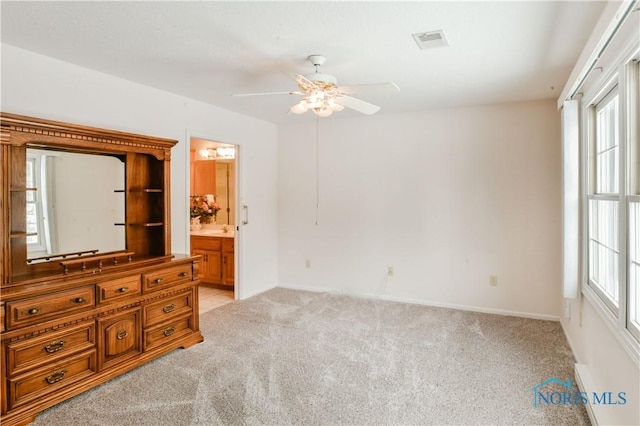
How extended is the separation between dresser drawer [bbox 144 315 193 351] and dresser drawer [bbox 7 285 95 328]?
0.56 meters

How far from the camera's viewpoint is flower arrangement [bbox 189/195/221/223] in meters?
5.81

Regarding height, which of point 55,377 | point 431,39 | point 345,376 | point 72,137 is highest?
point 431,39

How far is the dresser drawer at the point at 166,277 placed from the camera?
9.72 ft

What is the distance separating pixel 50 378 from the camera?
2361 millimetres

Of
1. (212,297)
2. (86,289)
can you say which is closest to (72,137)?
(86,289)

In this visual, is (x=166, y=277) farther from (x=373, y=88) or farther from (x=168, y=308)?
(x=373, y=88)

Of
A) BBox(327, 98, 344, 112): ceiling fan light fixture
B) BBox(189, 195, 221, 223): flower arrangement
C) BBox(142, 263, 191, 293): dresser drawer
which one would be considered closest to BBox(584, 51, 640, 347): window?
BBox(327, 98, 344, 112): ceiling fan light fixture

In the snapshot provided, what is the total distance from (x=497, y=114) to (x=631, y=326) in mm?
2922

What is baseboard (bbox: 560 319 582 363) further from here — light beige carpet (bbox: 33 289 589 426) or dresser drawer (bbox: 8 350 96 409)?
dresser drawer (bbox: 8 350 96 409)

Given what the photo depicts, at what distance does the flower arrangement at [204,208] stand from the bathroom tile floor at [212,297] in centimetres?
105

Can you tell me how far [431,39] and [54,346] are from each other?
3.12 metres

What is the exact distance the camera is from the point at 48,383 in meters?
2.35

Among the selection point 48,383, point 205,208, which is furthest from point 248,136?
point 48,383

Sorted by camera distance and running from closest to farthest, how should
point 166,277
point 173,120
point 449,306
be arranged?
point 166,277 → point 173,120 → point 449,306
